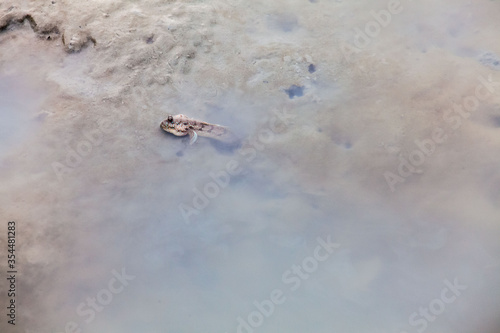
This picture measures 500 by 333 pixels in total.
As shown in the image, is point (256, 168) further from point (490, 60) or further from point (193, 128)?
point (490, 60)

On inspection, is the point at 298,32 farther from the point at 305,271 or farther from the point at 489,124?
the point at 305,271

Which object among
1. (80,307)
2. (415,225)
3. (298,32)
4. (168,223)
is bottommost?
(80,307)

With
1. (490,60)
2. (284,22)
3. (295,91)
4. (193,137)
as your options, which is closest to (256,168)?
(193,137)

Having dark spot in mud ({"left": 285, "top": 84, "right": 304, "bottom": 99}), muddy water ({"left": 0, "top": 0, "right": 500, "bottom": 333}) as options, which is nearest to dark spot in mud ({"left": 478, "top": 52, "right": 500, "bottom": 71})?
muddy water ({"left": 0, "top": 0, "right": 500, "bottom": 333})

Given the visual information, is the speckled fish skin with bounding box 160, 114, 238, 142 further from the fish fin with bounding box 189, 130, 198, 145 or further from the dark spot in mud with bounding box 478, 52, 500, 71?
the dark spot in mud with bounding box 478, 52, 500, 71

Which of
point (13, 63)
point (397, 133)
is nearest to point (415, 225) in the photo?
point (397, 133)
